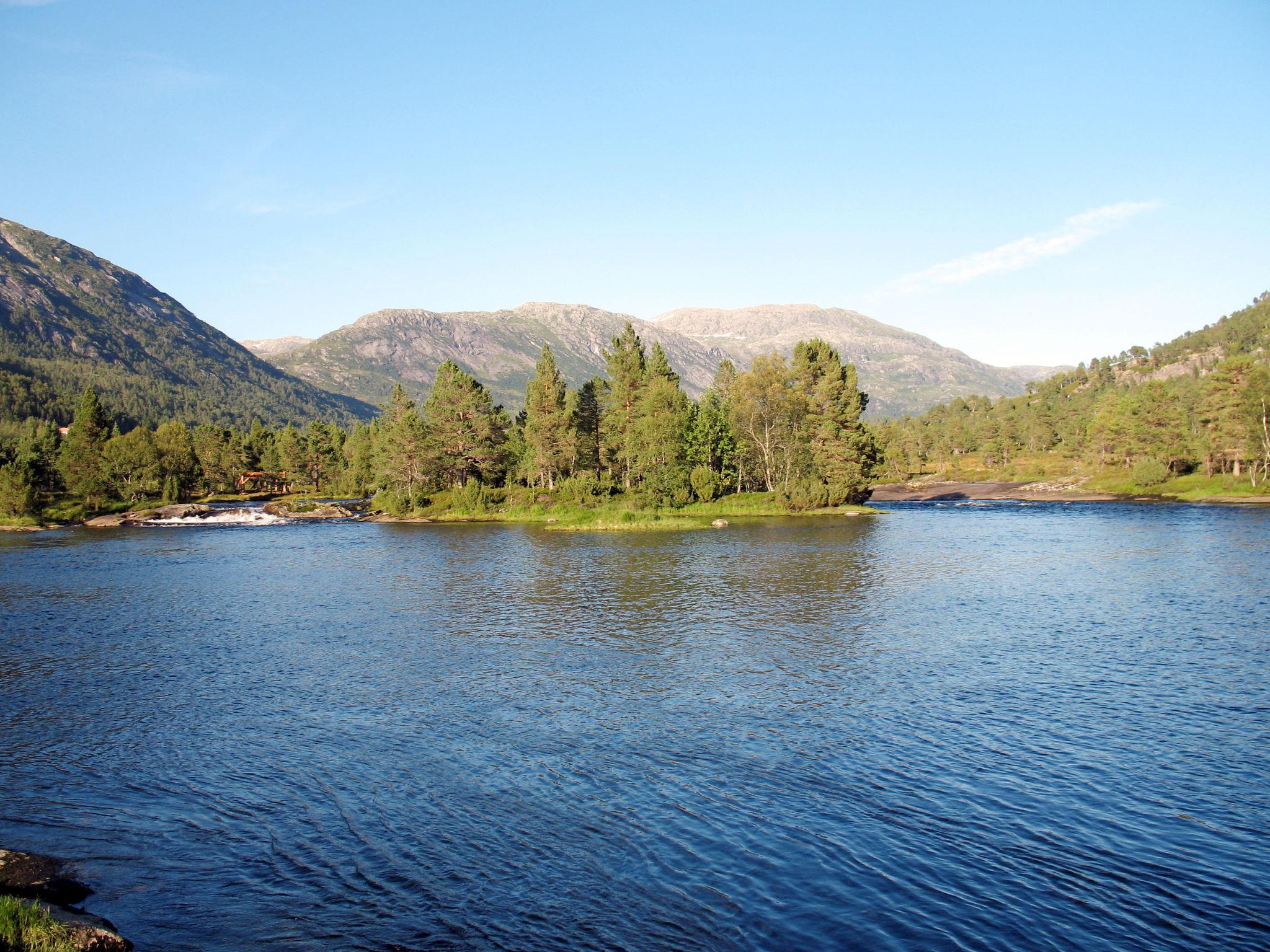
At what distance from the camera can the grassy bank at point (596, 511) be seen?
102750 millimetres

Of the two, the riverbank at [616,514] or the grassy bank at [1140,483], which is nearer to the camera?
the riverbank at [616,514]

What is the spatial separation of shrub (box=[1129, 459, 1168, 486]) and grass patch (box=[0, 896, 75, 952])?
510ft

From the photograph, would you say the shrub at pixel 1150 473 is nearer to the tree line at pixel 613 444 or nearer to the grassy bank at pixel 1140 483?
the grassy bank at pixel 1140 483

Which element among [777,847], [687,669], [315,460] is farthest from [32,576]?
[315,460]

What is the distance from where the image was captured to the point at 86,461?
13238cm

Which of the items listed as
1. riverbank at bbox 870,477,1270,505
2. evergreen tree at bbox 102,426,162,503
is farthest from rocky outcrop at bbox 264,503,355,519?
riverbank at bbox 870,477,1270,505

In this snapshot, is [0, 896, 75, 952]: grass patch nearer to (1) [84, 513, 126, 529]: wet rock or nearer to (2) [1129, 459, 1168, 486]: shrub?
(1) [84, 513, 126, 529]: wet rock

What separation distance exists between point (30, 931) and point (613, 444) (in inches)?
4307

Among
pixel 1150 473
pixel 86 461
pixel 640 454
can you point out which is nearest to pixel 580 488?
pixel 640 454

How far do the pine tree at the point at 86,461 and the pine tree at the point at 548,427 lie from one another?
7447 centimetres

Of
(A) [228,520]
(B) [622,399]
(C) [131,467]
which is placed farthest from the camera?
(C) [131,467]

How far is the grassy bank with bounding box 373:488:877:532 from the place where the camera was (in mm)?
102750

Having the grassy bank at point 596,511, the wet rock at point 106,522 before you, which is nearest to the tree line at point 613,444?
the grassy bank at point 596,511

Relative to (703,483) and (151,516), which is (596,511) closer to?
(703,483)
